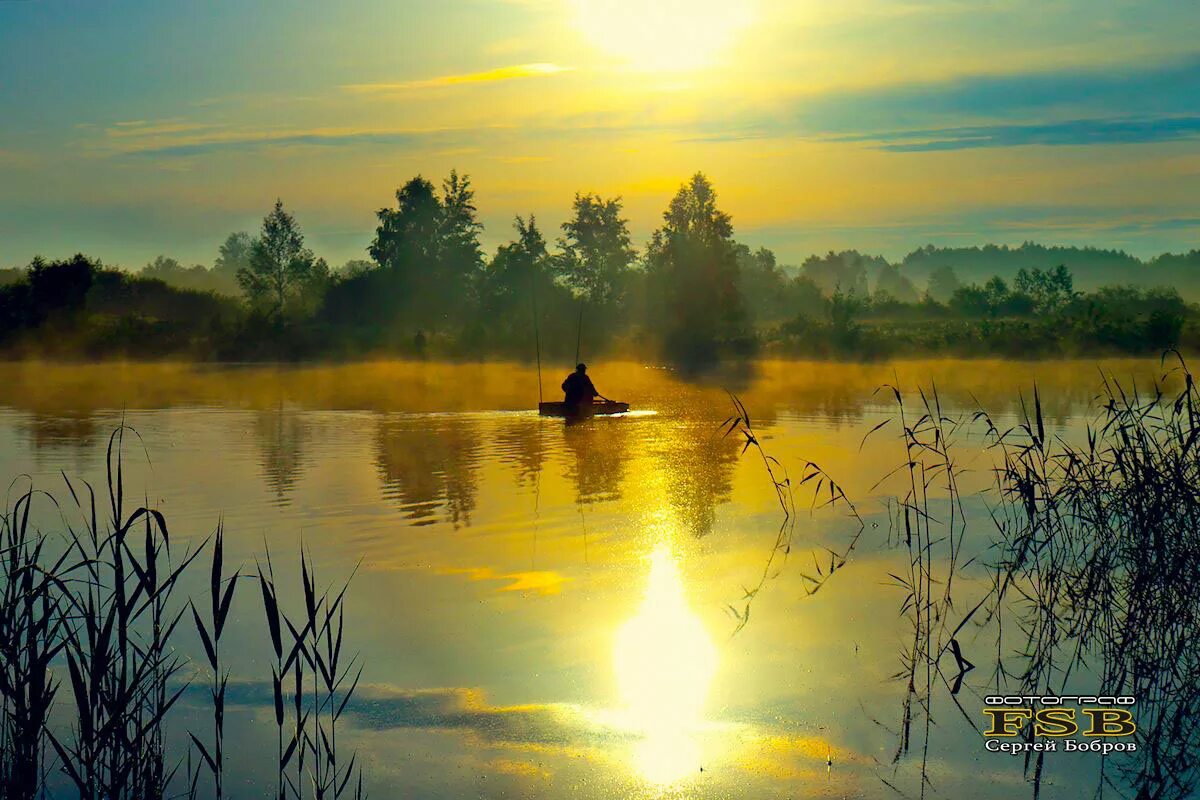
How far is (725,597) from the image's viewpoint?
1069cm

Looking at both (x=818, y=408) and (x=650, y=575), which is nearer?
(x=650, y=575)

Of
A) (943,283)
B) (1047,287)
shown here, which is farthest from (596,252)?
(943,283)

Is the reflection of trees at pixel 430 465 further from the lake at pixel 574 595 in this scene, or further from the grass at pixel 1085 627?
the grass at pixel 1085 627

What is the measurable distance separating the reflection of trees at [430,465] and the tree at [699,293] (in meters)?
48.1

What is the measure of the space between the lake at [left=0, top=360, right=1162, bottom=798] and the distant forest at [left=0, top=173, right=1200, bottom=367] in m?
30.0

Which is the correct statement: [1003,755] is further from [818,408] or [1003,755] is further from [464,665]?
[818,408]

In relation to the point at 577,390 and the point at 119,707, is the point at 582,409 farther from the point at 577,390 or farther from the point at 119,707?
the point at 119,707

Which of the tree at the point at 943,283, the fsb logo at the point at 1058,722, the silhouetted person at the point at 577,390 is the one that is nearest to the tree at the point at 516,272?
the silhouetted person at the point at 577,390

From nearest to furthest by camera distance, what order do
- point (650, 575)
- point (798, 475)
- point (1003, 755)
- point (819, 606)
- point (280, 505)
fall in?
point (1003, 755), point (819, 606), point (650, 575), point (280, 505), point (798, 475)

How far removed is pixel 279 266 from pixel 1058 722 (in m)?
89.4

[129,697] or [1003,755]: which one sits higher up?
[129,697]

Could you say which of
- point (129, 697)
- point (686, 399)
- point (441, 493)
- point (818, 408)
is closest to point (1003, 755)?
point (129, 697)

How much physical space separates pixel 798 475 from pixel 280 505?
7.99 metres

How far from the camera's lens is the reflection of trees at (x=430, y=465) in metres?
15.7
